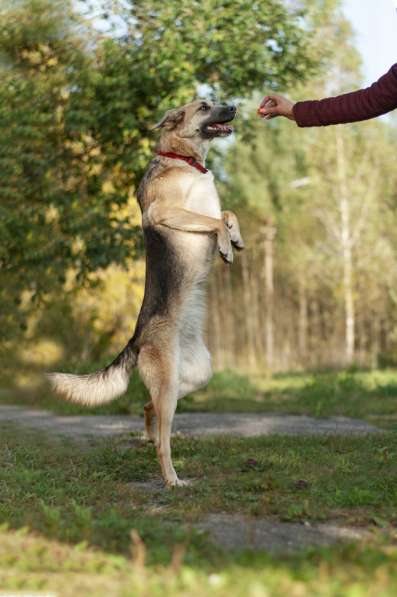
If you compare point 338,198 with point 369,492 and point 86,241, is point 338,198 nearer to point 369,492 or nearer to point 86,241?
point 86,241

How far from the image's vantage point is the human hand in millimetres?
5516

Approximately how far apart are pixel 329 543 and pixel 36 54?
28.3ft

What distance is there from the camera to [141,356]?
5.54 m

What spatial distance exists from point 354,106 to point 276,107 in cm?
64

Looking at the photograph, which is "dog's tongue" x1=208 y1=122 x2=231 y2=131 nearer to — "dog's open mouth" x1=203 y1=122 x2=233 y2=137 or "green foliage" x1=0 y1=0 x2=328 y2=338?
"dog's open mouth" x1=203 y1=122 x2=233 y2=137

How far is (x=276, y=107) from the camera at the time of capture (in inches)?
220

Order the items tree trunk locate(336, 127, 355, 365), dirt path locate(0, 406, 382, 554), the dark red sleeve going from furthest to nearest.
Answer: tree trunk locate(336, 127, 355, 365) → the dark red sleeve → dirt path locate(0, 406, 382, 554)

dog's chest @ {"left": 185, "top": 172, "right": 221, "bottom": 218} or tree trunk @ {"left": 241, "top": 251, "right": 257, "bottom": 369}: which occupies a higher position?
dog's chest @ {"left": 185, "top": 172, "right": 221, "bottom": 218}

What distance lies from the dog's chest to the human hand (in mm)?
693

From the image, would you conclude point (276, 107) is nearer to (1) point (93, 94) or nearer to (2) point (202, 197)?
(2) point (202, 197)

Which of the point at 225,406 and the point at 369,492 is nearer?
the point at 369,492

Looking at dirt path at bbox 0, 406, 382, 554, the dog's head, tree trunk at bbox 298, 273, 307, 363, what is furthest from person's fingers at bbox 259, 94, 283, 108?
tree trunk at bbox 298, 273, 307, 363

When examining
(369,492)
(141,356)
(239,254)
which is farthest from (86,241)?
(239,254)

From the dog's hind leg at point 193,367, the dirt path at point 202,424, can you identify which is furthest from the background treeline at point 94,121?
the dog's hind leg at point 193,367
